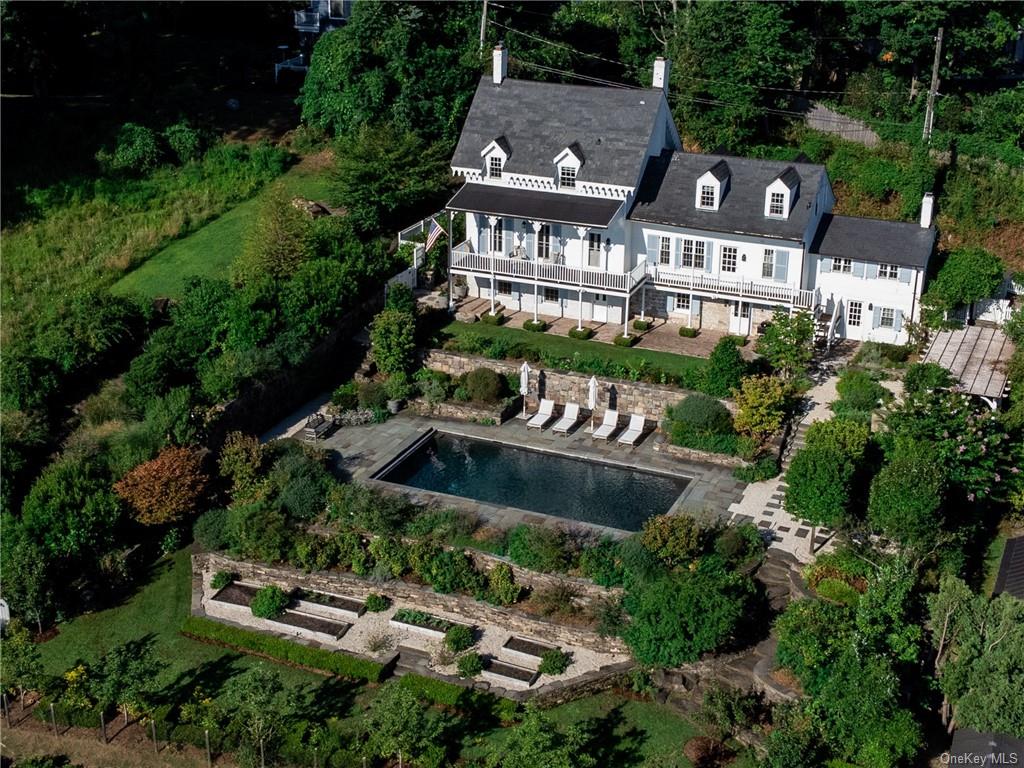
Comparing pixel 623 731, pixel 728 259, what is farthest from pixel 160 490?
pixel 728 259

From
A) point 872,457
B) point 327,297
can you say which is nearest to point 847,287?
point 872,457

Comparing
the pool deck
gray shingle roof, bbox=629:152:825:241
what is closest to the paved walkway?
the pool deck

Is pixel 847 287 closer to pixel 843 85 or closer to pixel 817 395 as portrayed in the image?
pixel 817 395

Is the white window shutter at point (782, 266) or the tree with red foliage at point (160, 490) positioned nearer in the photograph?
the tree with red foliage at point (160, 490)

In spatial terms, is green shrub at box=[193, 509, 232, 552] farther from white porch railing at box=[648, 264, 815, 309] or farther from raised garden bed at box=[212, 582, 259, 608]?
white porch railing at box=[648, 264, 815, 309]

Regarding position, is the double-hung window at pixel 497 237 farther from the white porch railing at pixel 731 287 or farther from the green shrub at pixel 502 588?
the green shrub at pixel 502 588

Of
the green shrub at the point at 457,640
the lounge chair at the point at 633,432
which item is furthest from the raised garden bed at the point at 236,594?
the lounge chair at the point at 633,432
